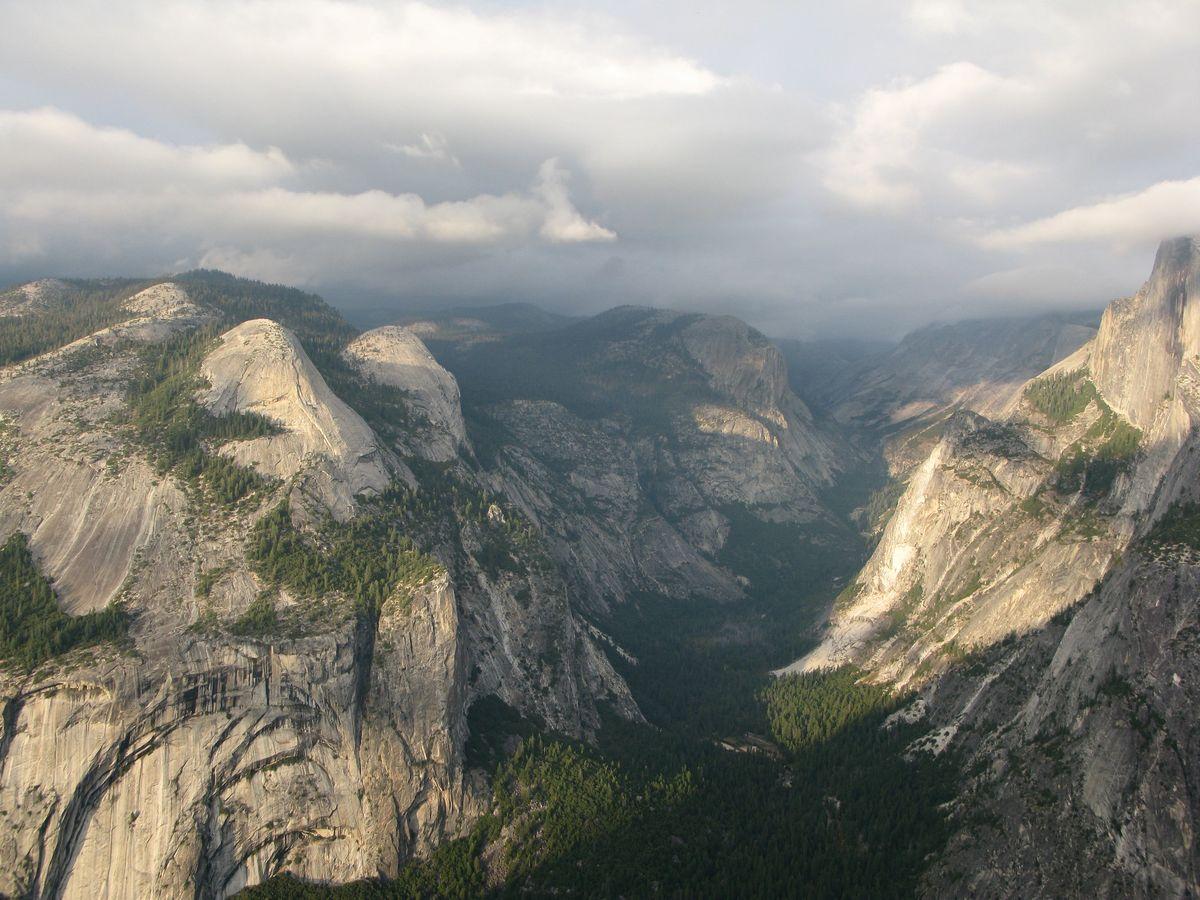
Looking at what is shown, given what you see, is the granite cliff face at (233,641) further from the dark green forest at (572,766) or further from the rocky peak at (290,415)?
the dark green forest at (572,766)

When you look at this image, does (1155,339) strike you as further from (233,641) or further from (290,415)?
(233,641)

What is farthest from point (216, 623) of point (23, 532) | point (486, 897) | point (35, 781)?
point (486, 897)

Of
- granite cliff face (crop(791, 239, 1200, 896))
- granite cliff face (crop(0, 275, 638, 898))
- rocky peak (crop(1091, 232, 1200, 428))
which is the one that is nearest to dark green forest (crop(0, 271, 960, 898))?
granite cliff face (crop(0, 275, 638, 898))

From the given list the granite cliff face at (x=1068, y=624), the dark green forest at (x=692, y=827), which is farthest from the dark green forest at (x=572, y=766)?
the granite cliff face at (x=1068, y=624)

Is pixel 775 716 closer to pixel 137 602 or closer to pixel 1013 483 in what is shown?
pixel 1013 483

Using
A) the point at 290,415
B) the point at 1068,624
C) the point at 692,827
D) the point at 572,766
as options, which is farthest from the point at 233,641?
the point at 1068,624
